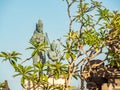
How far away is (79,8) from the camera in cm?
1443

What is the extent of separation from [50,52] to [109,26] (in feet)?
167

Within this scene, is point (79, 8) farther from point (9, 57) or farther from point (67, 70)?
point (9, 57)

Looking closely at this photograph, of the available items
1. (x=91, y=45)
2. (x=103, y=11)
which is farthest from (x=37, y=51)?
(x=103, y=11)

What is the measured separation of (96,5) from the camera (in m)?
14.2

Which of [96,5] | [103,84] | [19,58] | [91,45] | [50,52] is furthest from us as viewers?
[50,52]

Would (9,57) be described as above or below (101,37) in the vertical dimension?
below

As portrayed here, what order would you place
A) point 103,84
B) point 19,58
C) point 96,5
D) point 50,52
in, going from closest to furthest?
point 19,58 < point 96,5 < point 103,84 < point 50,52

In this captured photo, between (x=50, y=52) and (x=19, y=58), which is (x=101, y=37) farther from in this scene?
(x=50, y=52)

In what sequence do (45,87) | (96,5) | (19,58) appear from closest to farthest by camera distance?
(19,58) → (45,87) → (96,5)

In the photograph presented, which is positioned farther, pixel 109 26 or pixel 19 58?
pixel 109 26

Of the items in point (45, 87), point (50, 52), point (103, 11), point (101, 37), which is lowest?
point (45, 87)

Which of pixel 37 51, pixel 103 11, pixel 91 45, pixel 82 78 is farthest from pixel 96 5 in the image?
pixel 37 51

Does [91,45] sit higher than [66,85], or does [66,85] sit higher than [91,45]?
[91,45]

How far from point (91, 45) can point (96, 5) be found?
202cm
